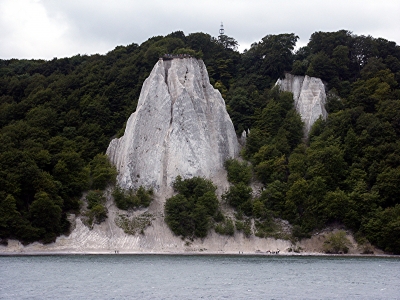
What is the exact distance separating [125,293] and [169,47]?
67288mm

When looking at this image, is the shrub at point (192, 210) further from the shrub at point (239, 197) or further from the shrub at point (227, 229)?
the shrub at point (239, 197)

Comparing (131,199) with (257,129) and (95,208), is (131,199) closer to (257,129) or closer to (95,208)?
(95,208)

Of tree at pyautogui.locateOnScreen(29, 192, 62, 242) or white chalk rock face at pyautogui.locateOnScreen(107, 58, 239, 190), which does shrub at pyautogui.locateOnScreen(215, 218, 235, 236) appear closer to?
white chalk rock face at pyautogui.locateOnScreen(107, 58, 239, 190)

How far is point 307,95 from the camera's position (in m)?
103

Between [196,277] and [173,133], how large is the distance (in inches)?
1444

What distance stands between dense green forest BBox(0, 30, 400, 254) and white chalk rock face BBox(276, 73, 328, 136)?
57.6 inches

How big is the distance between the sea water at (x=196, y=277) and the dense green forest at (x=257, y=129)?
9.72m

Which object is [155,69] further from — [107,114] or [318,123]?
[318,123]

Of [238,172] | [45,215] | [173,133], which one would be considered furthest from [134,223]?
[238,172]

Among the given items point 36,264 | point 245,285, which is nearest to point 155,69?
point 36,264

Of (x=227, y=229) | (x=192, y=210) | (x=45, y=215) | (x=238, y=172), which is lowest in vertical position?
(x=227, y=229)

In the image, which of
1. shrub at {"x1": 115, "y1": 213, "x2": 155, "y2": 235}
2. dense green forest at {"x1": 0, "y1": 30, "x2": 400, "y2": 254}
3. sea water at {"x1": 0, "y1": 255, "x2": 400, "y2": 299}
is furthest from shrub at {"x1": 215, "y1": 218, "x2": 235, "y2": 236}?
sea water at {"x1": 0, "y1": 255, "x2": 400, "y2": 299}

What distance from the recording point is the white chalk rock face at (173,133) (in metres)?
90.4

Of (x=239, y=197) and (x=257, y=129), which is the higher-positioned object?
(x=257, y=129)
